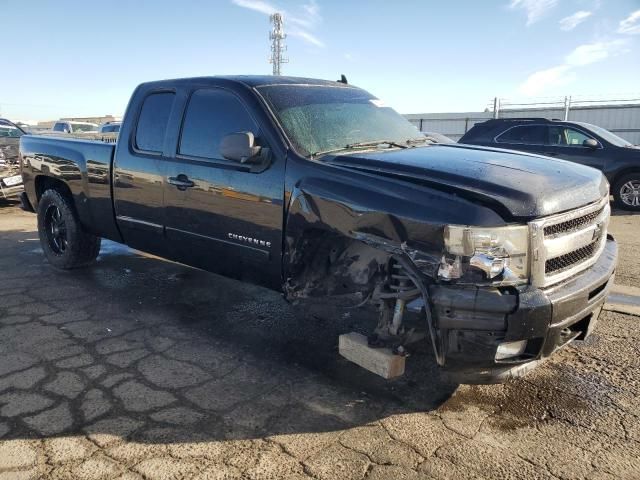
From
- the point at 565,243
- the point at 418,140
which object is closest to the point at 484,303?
the point at 565,243

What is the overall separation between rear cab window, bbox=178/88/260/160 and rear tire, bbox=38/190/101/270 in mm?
2107

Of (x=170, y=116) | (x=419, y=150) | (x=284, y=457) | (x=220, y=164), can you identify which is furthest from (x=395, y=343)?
(x=170, y=116)

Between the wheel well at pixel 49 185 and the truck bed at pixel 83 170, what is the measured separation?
0.02 metres

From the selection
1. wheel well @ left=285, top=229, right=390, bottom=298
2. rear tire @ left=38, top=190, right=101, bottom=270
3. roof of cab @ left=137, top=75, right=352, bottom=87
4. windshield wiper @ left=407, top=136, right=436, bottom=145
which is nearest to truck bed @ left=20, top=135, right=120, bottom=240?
rear tire @ left=38, top=190, right=101, bottom=270

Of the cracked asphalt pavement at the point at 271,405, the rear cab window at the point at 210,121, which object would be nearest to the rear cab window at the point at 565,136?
the cracked asphalt pavement at the point at 271,405

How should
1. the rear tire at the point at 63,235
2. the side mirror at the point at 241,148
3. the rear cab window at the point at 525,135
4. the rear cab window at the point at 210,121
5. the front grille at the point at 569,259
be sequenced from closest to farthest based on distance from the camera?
the front grille at the point at 569,259 < the side mirror at the point at 241,148 < the rear cab window at the point at 210,121 < the rear tire at the point at 63,235 < the rear cab window at the point at 525,135

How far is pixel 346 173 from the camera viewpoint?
2.98 meters

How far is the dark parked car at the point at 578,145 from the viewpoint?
9.61 metres

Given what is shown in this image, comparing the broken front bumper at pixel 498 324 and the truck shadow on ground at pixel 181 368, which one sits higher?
the broken front bumper at pixel 498 324

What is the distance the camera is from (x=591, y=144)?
31.6ft

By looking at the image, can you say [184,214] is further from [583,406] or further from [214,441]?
[583,406]

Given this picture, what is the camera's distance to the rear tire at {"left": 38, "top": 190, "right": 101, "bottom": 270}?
212 inches

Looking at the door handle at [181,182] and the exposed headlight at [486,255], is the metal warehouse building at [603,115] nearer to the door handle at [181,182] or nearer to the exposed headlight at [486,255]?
the door handle at [181,182]

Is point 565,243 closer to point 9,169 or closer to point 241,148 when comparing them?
point 241,148
